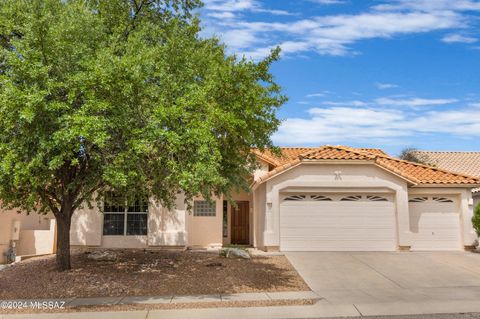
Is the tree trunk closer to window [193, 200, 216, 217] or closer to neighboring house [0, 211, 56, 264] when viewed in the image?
neighboring house [0, 211, 56, 264]

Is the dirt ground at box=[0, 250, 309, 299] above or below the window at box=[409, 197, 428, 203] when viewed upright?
below

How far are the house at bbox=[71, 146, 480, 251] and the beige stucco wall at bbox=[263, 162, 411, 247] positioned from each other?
4 cm

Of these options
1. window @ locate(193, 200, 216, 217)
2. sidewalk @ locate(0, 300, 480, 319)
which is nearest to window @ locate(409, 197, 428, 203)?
sidewalk @ locate(0, 300, 480, 319)

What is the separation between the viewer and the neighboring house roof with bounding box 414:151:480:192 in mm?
31469

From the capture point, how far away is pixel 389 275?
12.7 meters

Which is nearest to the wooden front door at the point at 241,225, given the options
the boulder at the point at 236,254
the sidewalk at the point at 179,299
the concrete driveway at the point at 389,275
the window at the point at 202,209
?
the window at the point at 202,209

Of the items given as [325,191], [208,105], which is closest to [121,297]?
[208,105]

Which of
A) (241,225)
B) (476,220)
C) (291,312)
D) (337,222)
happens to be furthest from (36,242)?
(476,220)

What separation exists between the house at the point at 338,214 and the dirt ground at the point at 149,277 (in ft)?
7.69

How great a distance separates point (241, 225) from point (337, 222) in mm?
5967

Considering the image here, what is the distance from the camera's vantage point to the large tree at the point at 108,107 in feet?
29.9

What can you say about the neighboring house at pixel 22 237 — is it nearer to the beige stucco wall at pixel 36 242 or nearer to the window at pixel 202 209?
the beige stucco wall at pixel 36 242

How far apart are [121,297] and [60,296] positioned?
162cm

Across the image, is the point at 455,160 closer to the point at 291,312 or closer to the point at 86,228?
the point at 86,228
